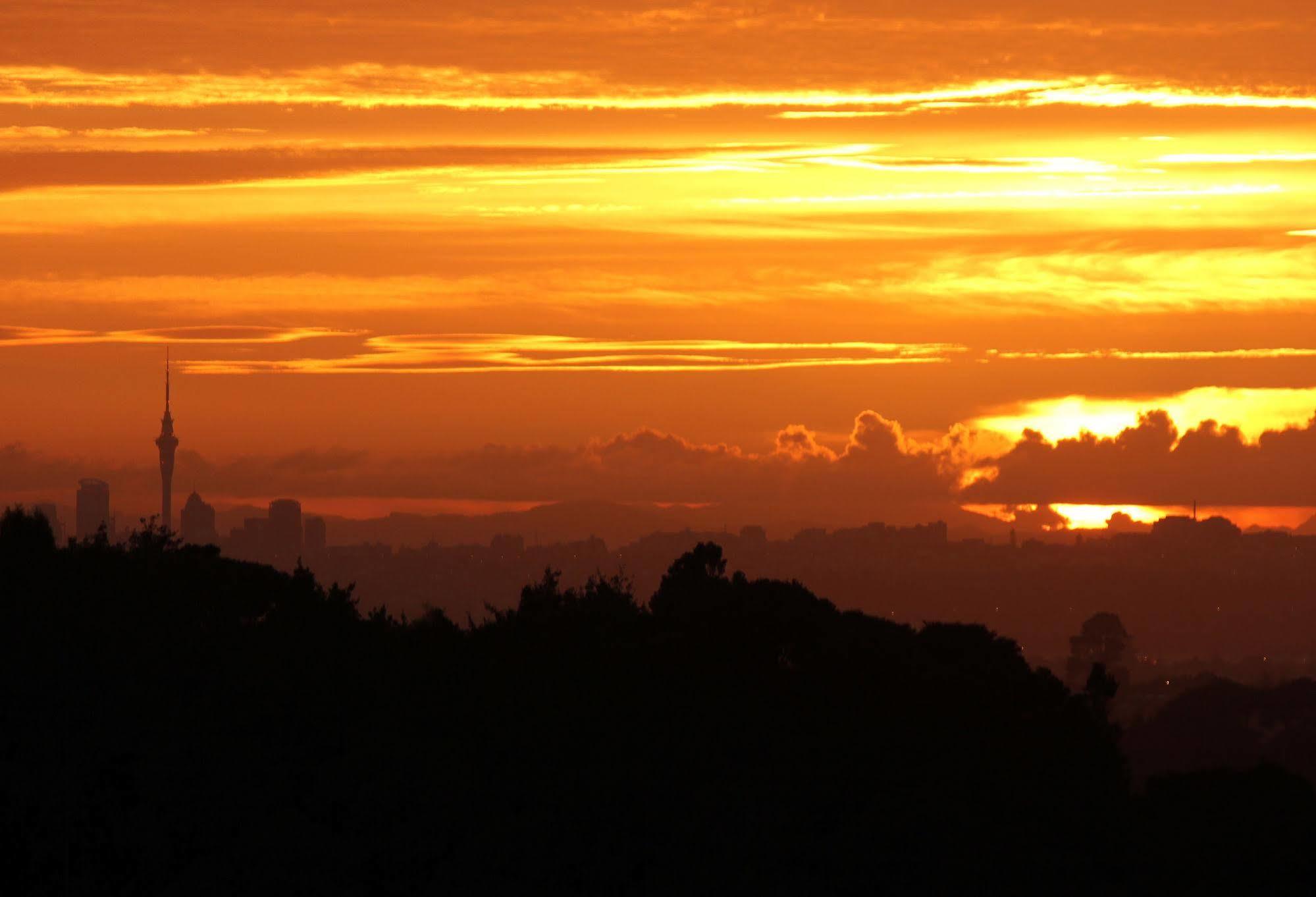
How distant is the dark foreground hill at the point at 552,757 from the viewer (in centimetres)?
5909

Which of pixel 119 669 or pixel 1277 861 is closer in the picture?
pixel 119 669

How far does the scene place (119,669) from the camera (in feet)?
209

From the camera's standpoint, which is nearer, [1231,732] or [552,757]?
[552,757]

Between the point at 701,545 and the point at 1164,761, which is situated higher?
the point at 701,545

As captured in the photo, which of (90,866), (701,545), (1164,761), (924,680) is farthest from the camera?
Result: (1164,761)

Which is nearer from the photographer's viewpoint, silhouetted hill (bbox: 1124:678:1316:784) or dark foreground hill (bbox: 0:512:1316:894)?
dark foreground hill (bbox: 0:512:1316:894)

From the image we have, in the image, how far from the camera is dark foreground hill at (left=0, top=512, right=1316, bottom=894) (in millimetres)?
59094

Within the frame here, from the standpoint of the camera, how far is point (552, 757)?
6397 cm

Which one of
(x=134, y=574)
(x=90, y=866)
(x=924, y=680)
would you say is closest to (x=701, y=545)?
(x=924, y=680)

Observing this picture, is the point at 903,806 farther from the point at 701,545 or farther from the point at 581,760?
the point at 701,545

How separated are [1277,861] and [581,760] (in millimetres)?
19960

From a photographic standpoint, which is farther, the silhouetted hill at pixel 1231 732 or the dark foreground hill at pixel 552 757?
the silhouetted hill at pixel 1231 732

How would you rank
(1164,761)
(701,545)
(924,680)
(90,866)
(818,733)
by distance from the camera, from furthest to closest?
(1164,761) < (701,545) < (924,680) < (818,733) < (90,866)

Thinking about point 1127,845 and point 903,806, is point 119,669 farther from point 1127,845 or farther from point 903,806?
point 1127,845
